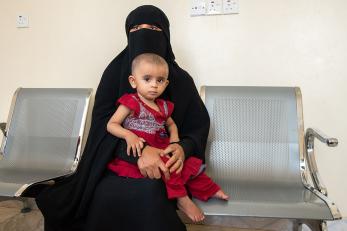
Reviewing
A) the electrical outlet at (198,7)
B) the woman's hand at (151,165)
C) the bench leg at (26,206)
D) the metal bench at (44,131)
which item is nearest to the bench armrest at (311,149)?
the woman's hand at (151,165)

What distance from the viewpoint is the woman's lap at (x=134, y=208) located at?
1084 millimetres

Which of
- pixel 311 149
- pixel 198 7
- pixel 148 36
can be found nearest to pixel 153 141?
pixel 148 36

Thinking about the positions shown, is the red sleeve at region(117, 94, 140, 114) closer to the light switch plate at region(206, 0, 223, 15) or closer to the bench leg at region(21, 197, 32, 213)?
the light switch plate at region(206, 0, 223, 15)

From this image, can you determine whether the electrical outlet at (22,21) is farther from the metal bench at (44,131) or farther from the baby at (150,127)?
the baby at (150,127)

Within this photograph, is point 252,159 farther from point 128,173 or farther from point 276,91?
point 128,173

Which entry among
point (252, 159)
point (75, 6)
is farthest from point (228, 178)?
point (75, 6)

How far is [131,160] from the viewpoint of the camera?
1.26m

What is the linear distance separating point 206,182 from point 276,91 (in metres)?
0.65

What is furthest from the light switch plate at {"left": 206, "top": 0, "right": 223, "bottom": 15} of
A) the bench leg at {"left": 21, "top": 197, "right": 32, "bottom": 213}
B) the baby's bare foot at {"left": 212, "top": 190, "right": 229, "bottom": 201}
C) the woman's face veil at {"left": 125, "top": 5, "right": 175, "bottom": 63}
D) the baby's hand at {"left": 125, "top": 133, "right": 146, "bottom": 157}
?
the bench leg at {"left": 21, "top": 197, "right": 32, "bottom": 213}

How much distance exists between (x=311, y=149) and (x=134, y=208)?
900 mm

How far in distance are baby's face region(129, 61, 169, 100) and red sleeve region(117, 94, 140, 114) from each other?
5 centimetres

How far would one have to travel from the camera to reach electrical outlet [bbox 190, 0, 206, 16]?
1780mm

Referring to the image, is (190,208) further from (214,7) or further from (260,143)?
(214,7)

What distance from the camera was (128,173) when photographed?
125 centimetres
